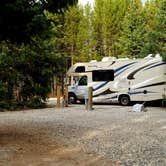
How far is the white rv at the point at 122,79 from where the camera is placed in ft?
80.3

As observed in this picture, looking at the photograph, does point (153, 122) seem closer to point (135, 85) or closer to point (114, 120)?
point (114, 120)

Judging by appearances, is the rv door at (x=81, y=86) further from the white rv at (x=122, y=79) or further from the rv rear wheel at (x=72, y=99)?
the rv rear wheel at (x=72, y=99)

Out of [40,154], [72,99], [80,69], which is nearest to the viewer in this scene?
[40,154]

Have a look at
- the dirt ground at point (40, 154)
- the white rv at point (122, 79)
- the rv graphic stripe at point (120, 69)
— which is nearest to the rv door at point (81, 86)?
the white rv at point (122, 79)

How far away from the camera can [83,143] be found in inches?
416

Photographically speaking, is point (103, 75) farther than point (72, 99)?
No

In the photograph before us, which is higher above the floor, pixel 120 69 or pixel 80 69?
pixel 80 69

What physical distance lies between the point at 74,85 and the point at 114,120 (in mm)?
11213

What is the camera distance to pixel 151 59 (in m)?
24.6

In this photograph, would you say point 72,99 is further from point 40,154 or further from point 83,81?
point 40,154

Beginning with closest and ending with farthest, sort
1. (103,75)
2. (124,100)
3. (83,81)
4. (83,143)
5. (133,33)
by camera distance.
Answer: (83,143) → (124,100) → (103,75) → (83,81) → (133,33)

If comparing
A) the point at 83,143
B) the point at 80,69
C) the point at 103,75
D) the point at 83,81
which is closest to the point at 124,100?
the point at 103,75

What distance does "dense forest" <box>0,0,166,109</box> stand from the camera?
956cm

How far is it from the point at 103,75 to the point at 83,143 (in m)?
15.7
